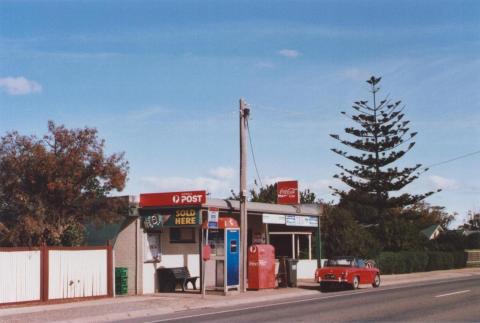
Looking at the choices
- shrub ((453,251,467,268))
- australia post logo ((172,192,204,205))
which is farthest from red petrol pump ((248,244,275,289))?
shrub ((453,251,467,268))

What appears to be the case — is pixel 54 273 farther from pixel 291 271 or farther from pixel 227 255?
pixel 291 271

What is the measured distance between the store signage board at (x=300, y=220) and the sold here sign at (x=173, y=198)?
7.10 meters

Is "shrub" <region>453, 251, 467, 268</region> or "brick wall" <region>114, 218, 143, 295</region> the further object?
"shrub" <region>453, 251, 467, 268</region>

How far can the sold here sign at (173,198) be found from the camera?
2366 cm

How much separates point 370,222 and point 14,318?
46.6m

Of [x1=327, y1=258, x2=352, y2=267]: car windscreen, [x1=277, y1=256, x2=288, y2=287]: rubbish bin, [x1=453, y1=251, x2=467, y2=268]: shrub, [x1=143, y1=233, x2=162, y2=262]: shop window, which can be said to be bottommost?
[x1=453, y1=251, x2=467, y2=268]: shrub

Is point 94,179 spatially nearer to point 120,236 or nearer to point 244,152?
point 120,236

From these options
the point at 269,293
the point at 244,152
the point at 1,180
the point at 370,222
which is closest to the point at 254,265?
the point at 269,293

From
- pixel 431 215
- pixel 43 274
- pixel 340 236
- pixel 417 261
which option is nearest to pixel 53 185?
pixel 43 274

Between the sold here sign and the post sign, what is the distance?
38 centimetres

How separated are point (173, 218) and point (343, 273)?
6.97m

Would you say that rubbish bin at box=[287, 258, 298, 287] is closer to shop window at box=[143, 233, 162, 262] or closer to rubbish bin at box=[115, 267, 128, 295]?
shop window at box=[143, 233, 162, 262]

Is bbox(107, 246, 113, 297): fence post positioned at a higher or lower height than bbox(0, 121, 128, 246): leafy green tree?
lower

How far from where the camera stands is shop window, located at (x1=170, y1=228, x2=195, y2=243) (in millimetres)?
26406
